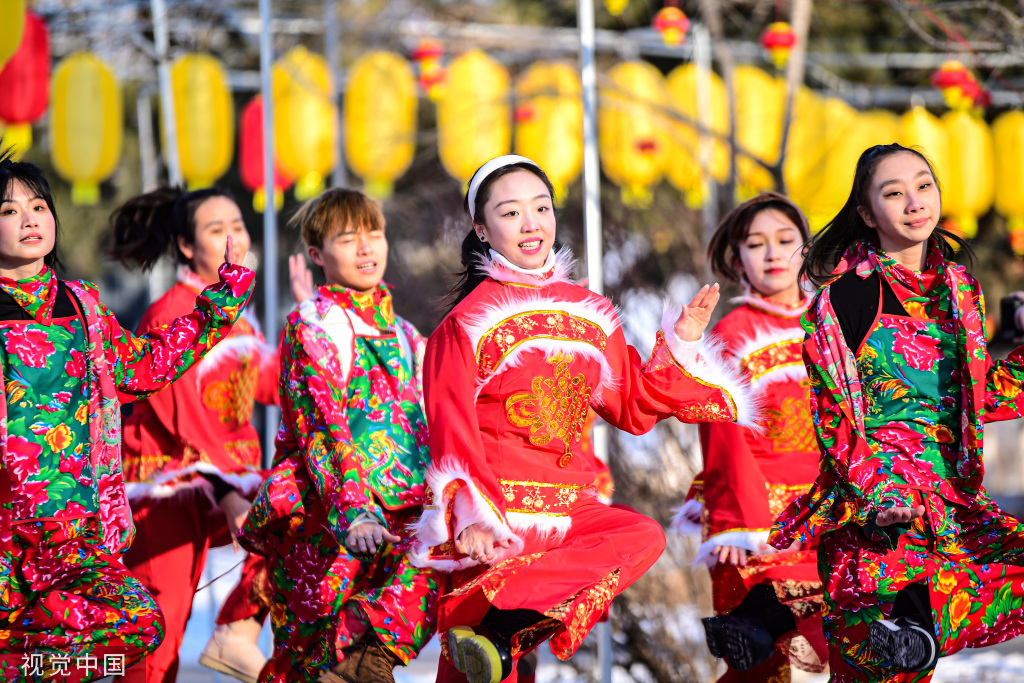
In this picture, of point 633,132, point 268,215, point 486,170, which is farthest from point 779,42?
point 486,170

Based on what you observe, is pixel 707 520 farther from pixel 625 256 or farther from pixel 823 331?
pixel 625 256

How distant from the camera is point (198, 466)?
14.0 feet

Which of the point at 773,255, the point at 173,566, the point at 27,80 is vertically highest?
the point at 27,80

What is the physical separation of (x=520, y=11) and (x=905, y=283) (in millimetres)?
9024

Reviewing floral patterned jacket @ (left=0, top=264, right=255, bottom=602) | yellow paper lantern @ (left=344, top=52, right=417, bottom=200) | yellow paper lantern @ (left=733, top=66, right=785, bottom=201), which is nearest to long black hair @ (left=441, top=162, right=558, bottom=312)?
floral patterned jacket @ (left=0, top=264, right=255, bottom=602)

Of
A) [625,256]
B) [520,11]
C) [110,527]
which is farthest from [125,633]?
[520,11]

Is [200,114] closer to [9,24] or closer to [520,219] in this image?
[9,24]

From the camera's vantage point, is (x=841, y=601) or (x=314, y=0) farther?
(x=314, y=0)

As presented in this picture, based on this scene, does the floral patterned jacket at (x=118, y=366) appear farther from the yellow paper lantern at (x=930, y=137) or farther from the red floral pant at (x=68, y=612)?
the yellow paper lantern at (x=930, y=137)

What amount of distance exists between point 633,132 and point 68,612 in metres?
6.08

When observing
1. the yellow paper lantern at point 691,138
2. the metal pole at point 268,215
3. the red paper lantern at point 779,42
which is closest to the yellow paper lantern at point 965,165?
the yellow paper lantern at point 691,138

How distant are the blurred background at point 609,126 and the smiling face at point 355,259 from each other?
2.05 meters

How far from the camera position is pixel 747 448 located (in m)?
3.90

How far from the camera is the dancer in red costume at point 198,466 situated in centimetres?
426
